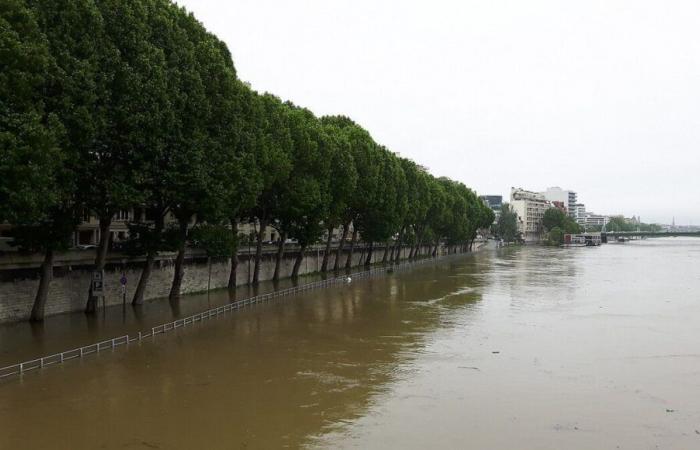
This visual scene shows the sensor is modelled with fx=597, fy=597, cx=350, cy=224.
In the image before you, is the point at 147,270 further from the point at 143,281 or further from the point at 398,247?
the point at 398,247

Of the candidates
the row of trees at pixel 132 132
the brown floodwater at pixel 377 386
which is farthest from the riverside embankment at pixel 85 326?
the row of trees at pixel 132 132

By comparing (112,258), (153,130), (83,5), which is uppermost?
(83,5)

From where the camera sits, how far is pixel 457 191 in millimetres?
137875

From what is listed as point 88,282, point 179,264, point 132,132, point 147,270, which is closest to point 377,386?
point 132,132

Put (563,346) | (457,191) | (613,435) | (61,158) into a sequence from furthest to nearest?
(457,191), (563,346), (61,158), (613,435)

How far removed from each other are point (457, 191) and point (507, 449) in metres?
124

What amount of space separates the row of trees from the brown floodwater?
728 centimetres

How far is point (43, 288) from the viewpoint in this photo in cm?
3434

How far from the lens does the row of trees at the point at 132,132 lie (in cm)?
2628

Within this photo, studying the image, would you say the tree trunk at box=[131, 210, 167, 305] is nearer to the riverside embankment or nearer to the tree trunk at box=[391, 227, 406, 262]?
the riverside embankment

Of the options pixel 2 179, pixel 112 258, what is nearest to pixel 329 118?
pixel 112 258

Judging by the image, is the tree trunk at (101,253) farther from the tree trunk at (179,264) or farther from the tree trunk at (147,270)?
the tree trunk at (179,264)

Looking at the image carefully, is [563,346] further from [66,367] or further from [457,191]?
[457,191]

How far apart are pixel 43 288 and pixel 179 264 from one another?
12.6 metres
